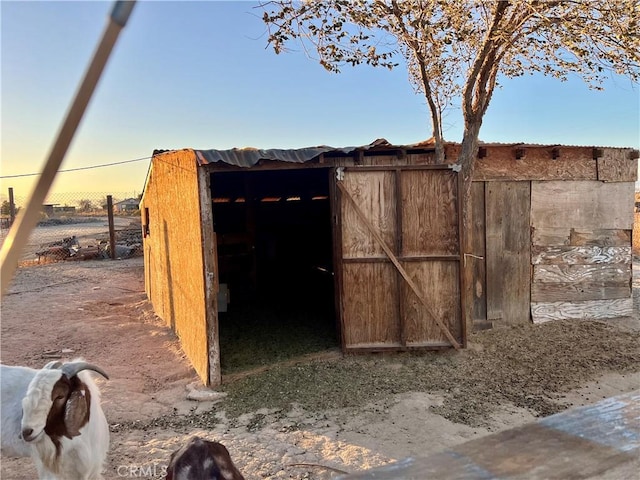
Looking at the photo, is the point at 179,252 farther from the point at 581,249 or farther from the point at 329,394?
the point at 581,249

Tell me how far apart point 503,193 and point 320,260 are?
516 cm

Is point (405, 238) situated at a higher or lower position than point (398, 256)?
higher

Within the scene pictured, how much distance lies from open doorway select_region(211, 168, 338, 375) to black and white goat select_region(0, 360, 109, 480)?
111 inches

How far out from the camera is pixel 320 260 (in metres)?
11.5

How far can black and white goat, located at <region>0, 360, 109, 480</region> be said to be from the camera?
325 cm

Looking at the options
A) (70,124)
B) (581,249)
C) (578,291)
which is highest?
(70,124)

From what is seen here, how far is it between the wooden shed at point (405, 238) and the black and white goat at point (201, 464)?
274 cm

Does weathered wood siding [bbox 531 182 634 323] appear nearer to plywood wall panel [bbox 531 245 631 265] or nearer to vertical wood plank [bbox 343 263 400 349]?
plywood wall panel [bbox 531 245 631 265]

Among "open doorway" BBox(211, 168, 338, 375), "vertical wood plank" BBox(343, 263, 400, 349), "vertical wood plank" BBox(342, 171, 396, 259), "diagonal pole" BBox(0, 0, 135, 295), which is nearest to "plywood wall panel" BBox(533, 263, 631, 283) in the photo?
"vertical wood plank" BBox(343, 263, 400, 349)

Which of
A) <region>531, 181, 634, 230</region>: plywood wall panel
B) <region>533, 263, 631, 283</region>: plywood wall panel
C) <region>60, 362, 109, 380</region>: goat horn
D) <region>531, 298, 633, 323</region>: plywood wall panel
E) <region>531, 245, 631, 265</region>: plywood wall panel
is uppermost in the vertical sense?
<region>531, 181, 634, 230</region>: plywood wall panel

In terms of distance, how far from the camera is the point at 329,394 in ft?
17.6

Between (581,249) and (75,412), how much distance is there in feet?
25.8

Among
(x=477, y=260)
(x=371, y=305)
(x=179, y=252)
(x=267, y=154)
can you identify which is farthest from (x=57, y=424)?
(x=477, y=260)

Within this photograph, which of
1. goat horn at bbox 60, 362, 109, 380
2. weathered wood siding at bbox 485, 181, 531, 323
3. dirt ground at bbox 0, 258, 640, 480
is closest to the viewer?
goat horn at bbox 60, 362, 109, 380
